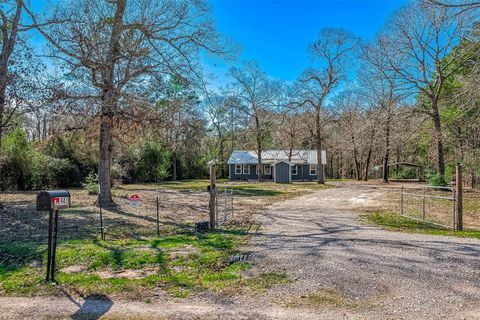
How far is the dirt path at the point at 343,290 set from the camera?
3.60m

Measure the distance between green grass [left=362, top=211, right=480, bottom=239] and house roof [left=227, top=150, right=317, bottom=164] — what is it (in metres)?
25.8

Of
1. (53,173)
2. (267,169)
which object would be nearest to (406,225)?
(53,173)

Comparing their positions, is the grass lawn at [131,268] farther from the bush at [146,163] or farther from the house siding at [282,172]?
the house siding at [282,172]

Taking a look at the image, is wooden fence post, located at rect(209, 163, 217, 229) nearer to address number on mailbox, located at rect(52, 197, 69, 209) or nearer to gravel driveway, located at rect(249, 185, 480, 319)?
gravel driveway, located at rect(249, 185, 480, 319)

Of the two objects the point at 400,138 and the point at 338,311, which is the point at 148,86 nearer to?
the point at 338,311

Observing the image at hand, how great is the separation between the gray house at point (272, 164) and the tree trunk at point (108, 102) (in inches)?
944

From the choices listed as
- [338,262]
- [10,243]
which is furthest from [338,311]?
[10,243]

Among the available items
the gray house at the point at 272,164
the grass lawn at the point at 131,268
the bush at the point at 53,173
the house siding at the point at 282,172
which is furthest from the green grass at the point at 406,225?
the gray house at the point at 272,164

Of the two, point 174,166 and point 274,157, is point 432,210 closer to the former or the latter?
point 274,157

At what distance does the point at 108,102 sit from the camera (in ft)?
39.8

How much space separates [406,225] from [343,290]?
6.35 metres

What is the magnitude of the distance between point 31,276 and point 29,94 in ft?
30.5

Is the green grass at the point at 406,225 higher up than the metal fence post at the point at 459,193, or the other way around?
the metal fence post at the point at 459,193

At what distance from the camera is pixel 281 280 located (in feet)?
15.1
